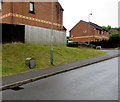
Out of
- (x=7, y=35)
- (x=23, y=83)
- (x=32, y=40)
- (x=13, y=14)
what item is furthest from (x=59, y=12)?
(x=23, y=83)

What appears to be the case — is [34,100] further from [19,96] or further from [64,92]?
[64,92]

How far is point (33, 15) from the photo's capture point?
20.8m

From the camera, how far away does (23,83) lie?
6691 millimetres

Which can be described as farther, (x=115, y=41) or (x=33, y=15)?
(x=115, y=41)

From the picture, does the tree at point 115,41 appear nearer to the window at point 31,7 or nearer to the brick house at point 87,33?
the brick house at point 87,33

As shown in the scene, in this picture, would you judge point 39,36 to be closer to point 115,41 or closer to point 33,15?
point 33,15

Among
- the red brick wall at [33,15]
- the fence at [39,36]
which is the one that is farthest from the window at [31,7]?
the fence at [39,36]

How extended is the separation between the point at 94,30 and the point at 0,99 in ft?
145

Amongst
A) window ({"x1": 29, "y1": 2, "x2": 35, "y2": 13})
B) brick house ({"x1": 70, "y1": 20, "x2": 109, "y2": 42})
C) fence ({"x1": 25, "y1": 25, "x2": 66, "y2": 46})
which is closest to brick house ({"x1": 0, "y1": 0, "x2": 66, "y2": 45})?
window ({"x1": 29, "y1": 2, "x2": 35, "y2": 13})

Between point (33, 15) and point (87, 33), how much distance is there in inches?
1207

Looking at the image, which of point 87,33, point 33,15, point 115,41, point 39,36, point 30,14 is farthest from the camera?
point 87,33

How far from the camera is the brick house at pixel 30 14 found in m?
18.5

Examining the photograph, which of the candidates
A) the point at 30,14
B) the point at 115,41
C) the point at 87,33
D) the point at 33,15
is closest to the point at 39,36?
the point at 30,14

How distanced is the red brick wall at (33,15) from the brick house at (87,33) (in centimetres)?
2397
